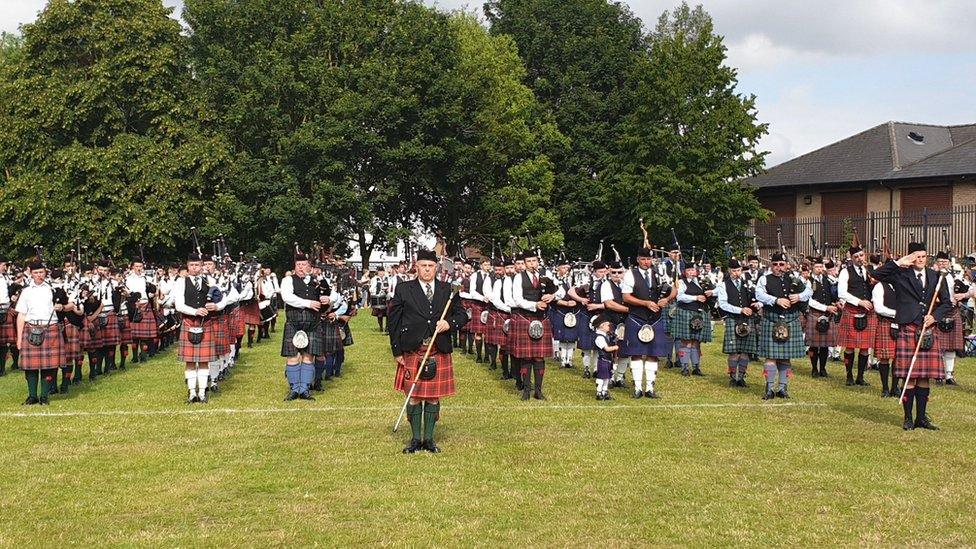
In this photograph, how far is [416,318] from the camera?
8.05m

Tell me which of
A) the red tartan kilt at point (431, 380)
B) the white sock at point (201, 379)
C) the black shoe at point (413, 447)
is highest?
the red tartan kilt at point (431, 380)

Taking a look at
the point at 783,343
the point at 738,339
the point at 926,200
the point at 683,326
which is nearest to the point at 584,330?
the point at 683,326

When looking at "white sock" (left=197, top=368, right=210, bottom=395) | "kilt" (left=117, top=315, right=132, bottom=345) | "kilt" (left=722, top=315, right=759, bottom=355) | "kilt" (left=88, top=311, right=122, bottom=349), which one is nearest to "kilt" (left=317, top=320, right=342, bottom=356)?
"white sock" (left=197, top=368, right=210, bottom=395)

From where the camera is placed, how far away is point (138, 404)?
10969 mm

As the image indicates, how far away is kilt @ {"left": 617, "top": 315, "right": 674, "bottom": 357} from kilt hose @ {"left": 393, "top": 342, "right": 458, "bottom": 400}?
3403 millimetres

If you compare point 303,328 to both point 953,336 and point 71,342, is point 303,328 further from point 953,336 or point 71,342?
point 953,336

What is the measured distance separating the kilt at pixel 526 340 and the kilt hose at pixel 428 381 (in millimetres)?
3072

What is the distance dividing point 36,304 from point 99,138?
22.2 metres

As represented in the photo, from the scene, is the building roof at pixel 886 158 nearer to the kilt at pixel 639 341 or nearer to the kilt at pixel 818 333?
the kilt at pixel 818 333

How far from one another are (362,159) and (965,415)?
1063 inches

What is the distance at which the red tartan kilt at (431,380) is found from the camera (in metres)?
8.00

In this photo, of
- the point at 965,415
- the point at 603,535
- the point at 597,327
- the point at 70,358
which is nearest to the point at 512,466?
the point at 603,535

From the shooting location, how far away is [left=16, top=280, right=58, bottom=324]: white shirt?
1076 centimetres

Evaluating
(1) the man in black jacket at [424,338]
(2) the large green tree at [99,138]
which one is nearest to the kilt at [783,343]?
(1) the man in black jacket at [424,338]
